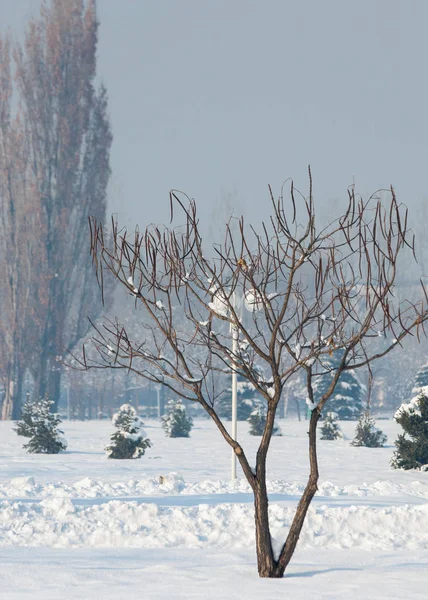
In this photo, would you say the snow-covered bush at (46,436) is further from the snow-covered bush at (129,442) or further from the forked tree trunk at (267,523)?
the forked tree trunk at (267,523)

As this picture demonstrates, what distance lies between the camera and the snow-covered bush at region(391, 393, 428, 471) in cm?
1653

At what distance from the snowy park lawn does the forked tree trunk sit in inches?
5.3

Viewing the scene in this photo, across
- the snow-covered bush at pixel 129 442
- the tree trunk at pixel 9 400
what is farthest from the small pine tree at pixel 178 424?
the tree trunk at pixel 9 400

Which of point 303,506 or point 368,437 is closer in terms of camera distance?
point 303,506

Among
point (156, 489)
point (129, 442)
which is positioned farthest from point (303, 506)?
point (129, 442)

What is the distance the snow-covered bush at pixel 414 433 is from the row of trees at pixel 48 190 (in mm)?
23727

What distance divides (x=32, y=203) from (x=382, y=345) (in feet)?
100

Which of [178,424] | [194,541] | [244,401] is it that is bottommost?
[194,541]

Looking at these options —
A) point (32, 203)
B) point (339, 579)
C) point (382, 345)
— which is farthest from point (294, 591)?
point (382, 345)

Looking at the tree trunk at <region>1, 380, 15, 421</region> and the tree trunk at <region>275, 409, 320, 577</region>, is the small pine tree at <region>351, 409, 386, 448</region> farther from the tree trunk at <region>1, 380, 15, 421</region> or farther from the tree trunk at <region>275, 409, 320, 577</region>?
the tree trunk at <region>1, 380, 15, 421</region>

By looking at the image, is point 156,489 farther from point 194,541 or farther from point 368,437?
point 368,437

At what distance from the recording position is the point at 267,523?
21.5 ft

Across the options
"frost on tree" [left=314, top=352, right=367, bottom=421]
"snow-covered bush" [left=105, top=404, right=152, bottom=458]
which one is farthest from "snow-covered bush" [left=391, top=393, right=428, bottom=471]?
"frost on tree" [left=314, top=352, right=367, bottom=421]

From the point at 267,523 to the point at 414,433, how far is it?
10801mm
